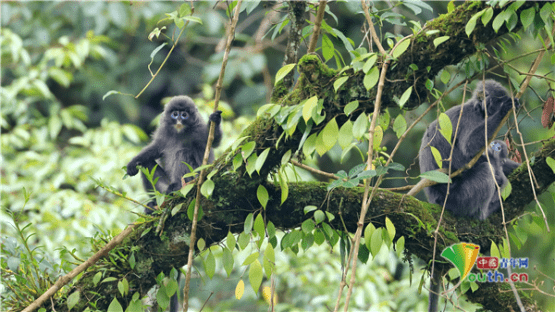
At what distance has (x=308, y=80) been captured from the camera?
190cm

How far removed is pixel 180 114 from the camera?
130 inches

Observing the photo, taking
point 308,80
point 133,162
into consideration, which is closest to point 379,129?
point 308,80

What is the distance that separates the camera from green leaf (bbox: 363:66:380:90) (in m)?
1.69

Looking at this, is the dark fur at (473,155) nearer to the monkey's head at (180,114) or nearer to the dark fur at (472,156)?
the dark fur at (472,156)

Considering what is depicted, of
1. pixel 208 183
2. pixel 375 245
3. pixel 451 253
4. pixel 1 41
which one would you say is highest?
pixel 1 41

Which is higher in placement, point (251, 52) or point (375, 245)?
point (251, 52)

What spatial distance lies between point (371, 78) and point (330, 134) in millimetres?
252

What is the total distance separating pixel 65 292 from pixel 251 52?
409cm

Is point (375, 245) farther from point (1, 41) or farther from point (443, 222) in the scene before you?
point (1, 41)

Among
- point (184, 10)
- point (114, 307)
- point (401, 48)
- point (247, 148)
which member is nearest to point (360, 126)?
point (401, 48)

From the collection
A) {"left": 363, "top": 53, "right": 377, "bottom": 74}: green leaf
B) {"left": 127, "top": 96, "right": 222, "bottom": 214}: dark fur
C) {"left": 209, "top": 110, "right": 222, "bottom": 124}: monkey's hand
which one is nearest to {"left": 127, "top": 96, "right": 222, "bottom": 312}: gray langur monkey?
{"left": 127, "top": 96, "right": 222, "bottom": 214}: dark fur

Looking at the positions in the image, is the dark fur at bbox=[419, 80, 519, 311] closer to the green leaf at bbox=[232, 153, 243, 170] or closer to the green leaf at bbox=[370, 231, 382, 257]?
the green leaf at bbox=[370, 231, 382, 257]

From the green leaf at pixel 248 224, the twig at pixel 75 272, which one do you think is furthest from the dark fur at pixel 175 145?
the green leaf at pixel 248 224

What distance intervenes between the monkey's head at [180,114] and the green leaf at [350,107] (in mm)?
1791
